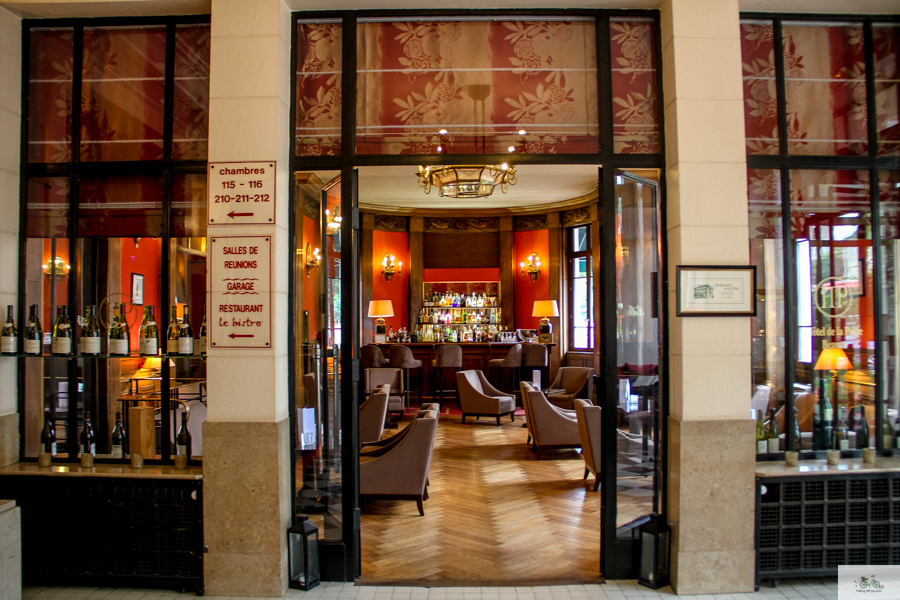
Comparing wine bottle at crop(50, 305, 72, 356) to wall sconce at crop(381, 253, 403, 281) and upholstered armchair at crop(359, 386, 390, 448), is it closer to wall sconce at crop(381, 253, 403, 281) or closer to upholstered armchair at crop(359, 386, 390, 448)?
upholstered armchair at crop(359, 386, 390, 448)

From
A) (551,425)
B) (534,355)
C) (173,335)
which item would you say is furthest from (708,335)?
(534,355)

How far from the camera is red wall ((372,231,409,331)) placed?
1117cm

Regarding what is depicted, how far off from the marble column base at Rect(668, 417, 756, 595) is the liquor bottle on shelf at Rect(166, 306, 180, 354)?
2.99 metres

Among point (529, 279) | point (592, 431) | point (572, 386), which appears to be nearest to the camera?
point (592, 431)

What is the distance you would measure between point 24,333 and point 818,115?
204 inches

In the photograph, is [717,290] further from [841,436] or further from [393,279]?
[393,279]

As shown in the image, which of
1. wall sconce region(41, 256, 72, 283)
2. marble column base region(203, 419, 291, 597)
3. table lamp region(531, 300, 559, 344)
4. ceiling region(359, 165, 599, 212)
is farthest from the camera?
table lamp region(531, 300, 559, 344)

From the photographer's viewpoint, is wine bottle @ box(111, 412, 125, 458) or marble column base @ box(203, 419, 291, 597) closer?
marble column base @ box(203, 419, 291, 597)

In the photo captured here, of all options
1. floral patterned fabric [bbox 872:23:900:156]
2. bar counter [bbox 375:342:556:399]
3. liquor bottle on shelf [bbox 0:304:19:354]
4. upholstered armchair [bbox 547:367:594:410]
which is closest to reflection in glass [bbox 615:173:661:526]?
floral patterned fabric [bbox 872:23:900:156]

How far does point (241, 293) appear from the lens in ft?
10.6

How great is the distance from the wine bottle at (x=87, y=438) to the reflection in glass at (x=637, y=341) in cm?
326

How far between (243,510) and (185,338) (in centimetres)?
106

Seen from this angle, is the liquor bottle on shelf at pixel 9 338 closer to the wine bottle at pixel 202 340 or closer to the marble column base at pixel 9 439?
the marble column base at pixel 9 439

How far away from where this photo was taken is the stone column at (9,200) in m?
3.50
